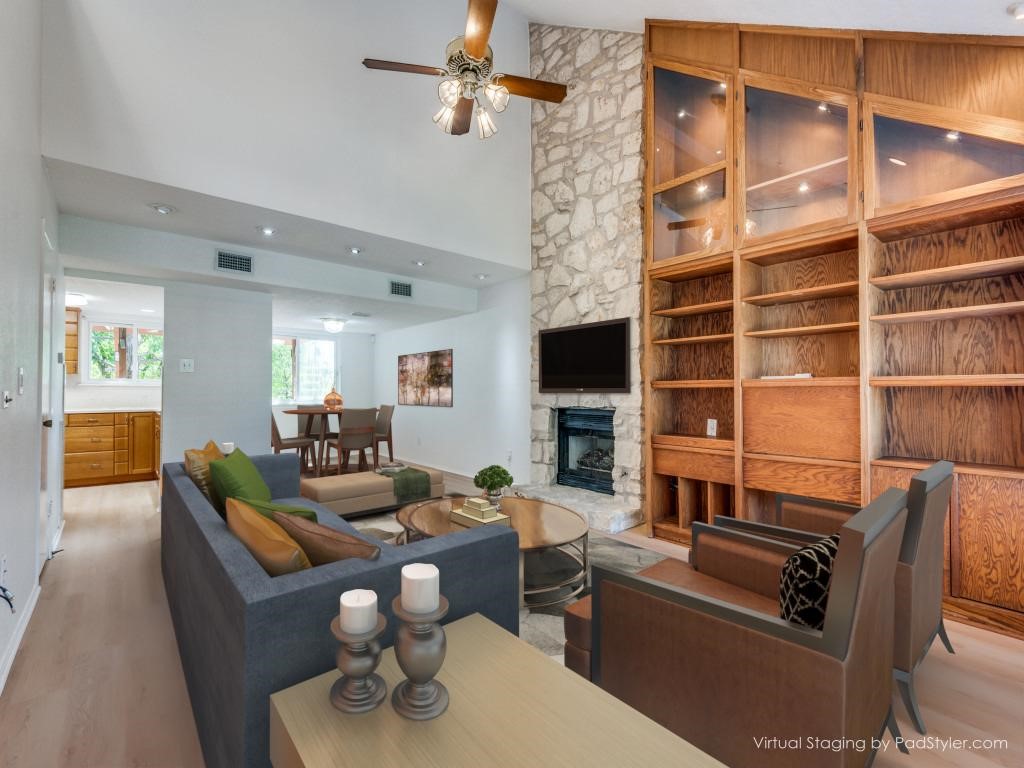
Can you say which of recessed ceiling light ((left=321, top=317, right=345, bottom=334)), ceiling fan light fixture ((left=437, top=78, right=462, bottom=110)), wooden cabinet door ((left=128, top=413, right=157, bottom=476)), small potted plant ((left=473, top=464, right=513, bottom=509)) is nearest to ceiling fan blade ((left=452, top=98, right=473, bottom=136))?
ceiling fan light fixture ((left=437, top=78, right=462, bottom=110))

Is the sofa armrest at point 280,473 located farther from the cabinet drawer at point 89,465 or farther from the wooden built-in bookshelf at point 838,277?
the cabinet drawer at point 89,465

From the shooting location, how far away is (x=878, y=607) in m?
→ 1.33

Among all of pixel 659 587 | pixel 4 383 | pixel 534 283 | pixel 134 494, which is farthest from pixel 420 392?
pixel 659 587

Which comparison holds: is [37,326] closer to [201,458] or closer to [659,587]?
[201,458]

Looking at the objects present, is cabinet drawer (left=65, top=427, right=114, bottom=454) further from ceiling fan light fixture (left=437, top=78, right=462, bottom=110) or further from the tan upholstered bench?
ceiling fan light fixture (left=437, top=78, right=462, bottom=110)

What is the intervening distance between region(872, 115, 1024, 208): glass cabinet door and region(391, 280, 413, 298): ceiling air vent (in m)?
4.44

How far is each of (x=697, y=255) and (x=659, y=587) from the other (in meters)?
3.03

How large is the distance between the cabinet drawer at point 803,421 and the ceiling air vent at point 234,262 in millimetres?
4503

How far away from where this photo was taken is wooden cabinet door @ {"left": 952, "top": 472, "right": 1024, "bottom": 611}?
2453 millimetres

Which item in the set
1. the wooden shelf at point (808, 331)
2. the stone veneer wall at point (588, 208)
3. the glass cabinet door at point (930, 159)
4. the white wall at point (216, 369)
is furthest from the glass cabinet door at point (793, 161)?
the white wall at point (216, 369)

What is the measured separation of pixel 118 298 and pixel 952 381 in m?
7.82

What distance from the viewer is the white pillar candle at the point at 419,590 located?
985mm

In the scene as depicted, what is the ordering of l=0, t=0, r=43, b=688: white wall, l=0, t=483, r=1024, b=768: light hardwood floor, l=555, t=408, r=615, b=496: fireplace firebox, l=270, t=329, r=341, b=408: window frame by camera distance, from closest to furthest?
l=0, t=483, r=1024, b=768: light hardwood floor → l=0, t=0, r=43, b=688: white wall → l=555, t=408, r=615, b=496: fireplace firebox → l=270, t=329, r=341, b=408: window frame

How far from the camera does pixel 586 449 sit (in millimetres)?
4902
